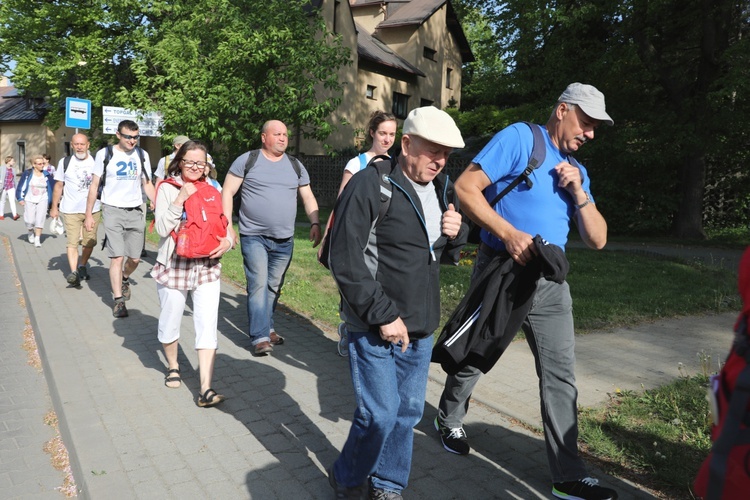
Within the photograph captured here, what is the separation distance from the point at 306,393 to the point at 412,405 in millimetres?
1919

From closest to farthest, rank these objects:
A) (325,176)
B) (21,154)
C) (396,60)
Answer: (325,176), (396,60), (21,154)

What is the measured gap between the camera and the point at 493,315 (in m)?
3.23

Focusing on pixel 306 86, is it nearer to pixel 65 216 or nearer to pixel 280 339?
pixel 65 216

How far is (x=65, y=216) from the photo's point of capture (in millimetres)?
9211

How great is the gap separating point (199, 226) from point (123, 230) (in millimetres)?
3368

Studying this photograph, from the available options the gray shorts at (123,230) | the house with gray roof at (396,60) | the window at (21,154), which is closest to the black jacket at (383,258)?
the gray shorts at (123,230)

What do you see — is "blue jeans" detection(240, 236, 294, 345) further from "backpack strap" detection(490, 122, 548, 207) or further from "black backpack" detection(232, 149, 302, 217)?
"backpack strap" detection(490, 122, 548, 207)

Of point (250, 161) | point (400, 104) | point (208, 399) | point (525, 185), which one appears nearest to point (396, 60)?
point (400, 104)

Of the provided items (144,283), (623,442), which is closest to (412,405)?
(623,442)

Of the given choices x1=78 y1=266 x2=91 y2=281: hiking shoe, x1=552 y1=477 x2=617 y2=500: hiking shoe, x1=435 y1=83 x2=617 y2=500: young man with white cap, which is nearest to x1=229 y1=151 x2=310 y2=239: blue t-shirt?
x1=435 y1=83 x2=617 y2=500: young man with white cap

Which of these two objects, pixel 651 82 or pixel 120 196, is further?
pixel 651 82

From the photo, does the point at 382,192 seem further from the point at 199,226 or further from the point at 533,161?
the point at 199,226

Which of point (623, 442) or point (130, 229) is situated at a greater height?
point (130, 229)

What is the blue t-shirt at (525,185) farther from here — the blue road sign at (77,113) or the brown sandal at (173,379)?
the blue road sign at (77,113)
